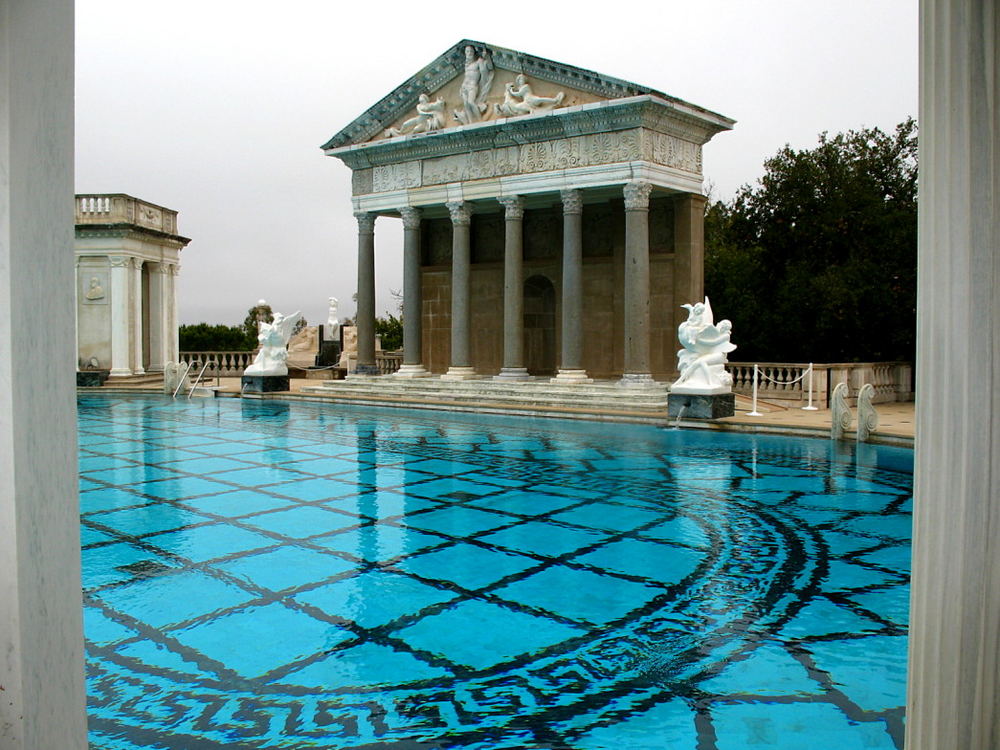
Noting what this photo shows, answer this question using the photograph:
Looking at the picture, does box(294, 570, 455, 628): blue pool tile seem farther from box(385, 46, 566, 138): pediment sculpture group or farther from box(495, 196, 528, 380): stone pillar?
box(385, 46, 566, 138): pediment sculpture group

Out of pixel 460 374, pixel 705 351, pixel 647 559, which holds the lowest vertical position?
pixel 647 559

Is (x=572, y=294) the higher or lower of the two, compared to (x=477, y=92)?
lower

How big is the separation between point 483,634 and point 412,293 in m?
19.7

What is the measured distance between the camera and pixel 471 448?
1374cm

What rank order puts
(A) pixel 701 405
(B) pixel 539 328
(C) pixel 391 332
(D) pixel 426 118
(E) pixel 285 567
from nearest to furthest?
(E) pixel 285 567
(A) pixel 701 405
(D) pixel 426 118
(B) pixel 539 328
(C) pixel 391 332

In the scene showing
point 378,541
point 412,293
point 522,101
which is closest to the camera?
point 378,541

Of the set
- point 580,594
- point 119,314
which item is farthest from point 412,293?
point 580,594

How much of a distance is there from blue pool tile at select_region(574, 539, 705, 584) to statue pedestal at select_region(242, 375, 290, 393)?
19.1 metres

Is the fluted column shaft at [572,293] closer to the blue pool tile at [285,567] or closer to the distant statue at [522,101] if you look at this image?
the distant statue at [522,101]

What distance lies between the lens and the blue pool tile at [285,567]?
6258 millimetres

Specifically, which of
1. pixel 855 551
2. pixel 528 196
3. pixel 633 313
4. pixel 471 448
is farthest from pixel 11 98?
pixel 528 196

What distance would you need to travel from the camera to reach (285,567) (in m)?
6.61

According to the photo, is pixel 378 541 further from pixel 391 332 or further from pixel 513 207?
pixel 391 332

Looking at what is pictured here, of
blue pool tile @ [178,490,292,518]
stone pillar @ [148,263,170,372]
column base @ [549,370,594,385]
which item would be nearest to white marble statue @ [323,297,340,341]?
stone pillar @ [148,263,170,372]
